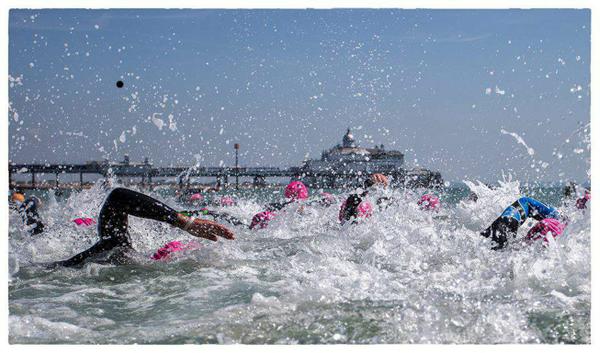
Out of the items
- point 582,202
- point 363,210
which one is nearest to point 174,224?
point 363,210

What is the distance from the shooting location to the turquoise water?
4.03 metres

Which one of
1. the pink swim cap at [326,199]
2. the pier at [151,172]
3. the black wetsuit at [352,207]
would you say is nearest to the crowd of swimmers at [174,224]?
the pier at [151,172]

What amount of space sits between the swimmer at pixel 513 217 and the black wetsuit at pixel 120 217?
2.80 m

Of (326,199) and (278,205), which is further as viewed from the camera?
(326,199)

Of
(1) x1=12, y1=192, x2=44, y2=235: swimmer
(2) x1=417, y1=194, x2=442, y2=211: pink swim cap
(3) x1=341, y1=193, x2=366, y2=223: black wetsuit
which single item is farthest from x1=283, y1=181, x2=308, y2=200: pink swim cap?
(2) x1=417, y1=194, x2=442, y2=211: pink swim cap

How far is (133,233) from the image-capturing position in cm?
802

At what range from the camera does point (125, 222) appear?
564 centimetres

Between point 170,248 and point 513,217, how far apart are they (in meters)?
3.53

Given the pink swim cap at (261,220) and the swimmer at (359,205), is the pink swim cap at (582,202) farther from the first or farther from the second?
the pink swim cap at (261,220)

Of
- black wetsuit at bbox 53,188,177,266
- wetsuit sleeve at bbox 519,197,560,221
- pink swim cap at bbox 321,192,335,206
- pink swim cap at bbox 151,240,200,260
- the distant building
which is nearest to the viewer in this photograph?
black wetsuit at bbox 53,188,177,266

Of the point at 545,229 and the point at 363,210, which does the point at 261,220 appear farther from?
the point at 545,229

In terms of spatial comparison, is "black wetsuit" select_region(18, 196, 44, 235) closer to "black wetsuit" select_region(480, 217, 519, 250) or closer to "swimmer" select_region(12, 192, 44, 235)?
"swimmer" select_region(12, 192, 44, 235)
